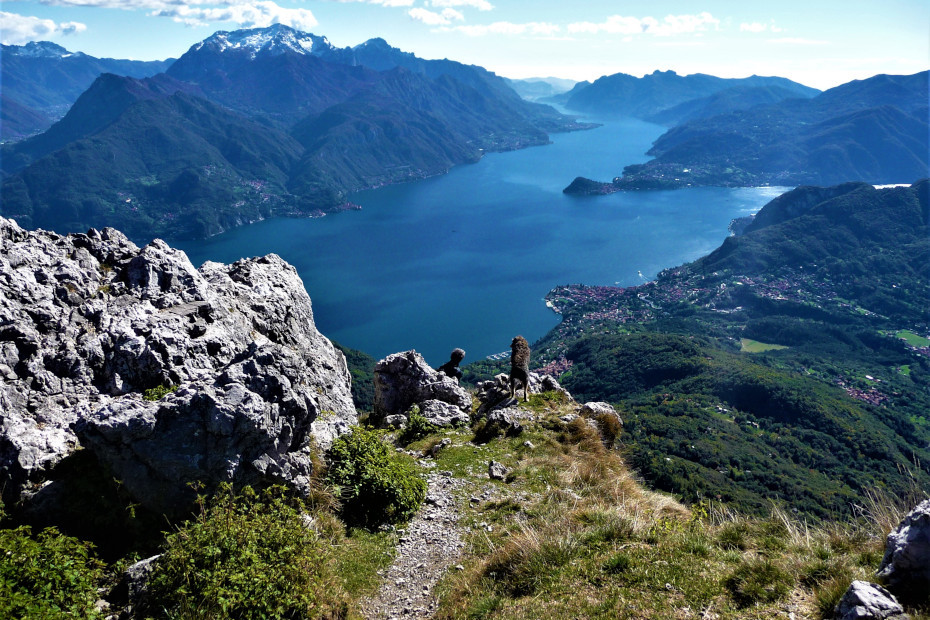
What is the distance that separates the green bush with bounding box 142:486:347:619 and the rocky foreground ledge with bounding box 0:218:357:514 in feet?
4.83

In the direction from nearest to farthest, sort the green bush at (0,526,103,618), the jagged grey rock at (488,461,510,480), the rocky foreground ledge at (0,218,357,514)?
1. the green bush at (0,526,103,618)
2. the rocky foreground ledge at (0,218,357,514)
3. the jagged grey rock at (488,461,510,480)

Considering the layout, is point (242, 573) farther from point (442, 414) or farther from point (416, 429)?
point (442, 414)

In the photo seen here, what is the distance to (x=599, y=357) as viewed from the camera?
110 m

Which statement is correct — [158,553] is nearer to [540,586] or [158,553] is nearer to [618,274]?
[540,586]

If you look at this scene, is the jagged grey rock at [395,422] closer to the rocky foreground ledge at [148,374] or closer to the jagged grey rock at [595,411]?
the rocky foreground ledge at [148,374]

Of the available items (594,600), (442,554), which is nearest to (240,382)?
(442,554)

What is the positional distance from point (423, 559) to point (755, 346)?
14836cm

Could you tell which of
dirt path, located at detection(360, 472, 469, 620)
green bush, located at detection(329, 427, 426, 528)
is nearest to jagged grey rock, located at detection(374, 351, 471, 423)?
dirt path, located at detection(360, 472, 469, 620)

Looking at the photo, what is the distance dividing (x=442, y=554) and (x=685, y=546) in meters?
4.52

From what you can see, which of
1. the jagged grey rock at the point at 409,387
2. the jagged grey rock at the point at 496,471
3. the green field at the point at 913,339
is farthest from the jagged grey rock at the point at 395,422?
the green field at the point at 913,339

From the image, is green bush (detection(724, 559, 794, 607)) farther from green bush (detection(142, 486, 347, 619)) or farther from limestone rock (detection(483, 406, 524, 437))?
limestone rock (detection(483, 406, 524, 437))

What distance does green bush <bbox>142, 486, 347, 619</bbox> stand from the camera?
641 centimetres

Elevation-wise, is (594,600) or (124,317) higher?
(124,317)

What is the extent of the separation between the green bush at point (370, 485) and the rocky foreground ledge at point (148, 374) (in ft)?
2.71
